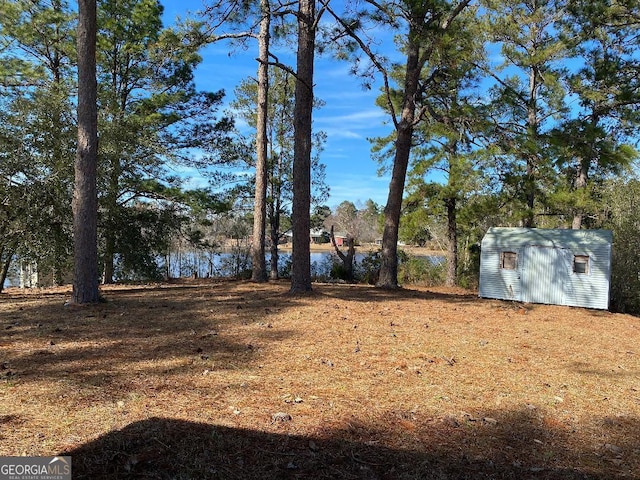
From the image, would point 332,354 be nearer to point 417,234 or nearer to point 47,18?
point 417,234

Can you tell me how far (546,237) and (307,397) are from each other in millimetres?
11808

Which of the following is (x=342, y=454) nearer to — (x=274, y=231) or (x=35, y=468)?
(x=35, y=468)

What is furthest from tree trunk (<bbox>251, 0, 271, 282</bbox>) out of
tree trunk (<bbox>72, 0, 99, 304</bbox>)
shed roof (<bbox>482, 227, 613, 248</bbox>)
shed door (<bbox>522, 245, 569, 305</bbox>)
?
shed door (<bbox>522, 245, 569, 305</bbox>)

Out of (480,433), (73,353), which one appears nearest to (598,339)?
(480,433)

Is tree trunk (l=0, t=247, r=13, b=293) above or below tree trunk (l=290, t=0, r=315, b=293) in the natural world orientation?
below

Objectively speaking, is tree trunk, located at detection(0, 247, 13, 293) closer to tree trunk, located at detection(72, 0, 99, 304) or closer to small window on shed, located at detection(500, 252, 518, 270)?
tree trunk, located at detection(72, 0, 99, 304)

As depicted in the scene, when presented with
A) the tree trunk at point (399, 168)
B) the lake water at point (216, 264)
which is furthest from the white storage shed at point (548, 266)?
the lake water at point (216, 264)

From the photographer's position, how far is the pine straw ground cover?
2.52 metres

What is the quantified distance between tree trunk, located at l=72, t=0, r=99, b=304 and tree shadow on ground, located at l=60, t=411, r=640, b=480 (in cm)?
500

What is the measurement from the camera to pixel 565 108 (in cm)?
1398

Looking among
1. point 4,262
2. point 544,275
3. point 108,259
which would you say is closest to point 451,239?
point 544,275

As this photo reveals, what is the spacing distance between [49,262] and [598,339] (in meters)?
10.8

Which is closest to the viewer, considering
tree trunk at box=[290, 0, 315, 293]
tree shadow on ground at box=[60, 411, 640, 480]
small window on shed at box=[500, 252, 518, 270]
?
tree shadow on ground at box=[60, 411, 640, 480]

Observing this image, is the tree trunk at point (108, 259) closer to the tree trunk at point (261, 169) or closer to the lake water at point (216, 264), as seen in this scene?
the tree trunk at point (261, 169)
